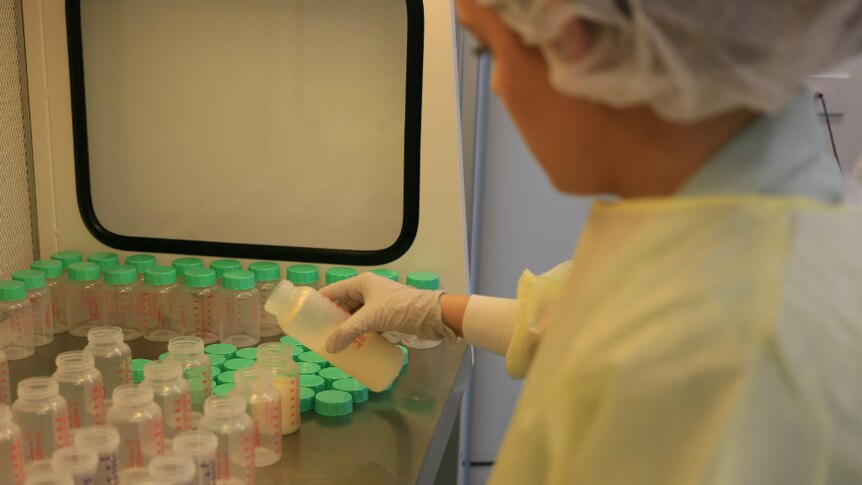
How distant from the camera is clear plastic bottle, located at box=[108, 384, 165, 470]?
100 cm

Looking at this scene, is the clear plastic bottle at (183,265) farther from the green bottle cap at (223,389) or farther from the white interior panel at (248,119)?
the green bottle cap at (223,389)

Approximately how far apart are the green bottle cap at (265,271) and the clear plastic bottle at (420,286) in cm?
24

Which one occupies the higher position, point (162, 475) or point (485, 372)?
point (162, 475)

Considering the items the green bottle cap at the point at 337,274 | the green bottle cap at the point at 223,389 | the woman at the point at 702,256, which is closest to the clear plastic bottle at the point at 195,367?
the green bottle cap at the point at 223,389

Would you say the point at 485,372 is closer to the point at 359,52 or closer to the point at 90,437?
the point at 359,52

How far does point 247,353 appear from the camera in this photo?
1.34m

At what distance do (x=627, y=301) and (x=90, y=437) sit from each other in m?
0.63

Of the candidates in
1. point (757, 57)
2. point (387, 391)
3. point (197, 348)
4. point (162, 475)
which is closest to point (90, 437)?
point (162, 475)

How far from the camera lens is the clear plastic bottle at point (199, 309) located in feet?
4.82

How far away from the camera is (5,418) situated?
93 centimetres

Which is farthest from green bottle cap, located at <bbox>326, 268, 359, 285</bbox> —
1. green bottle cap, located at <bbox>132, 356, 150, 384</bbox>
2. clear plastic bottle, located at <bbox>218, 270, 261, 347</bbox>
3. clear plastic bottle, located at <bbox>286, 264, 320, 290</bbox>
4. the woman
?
the woman

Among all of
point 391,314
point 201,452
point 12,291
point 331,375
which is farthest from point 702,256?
point 12,291

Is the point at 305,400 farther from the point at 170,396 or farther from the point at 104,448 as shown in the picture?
the point at 104,448

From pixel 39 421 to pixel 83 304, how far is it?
531 millimetres
